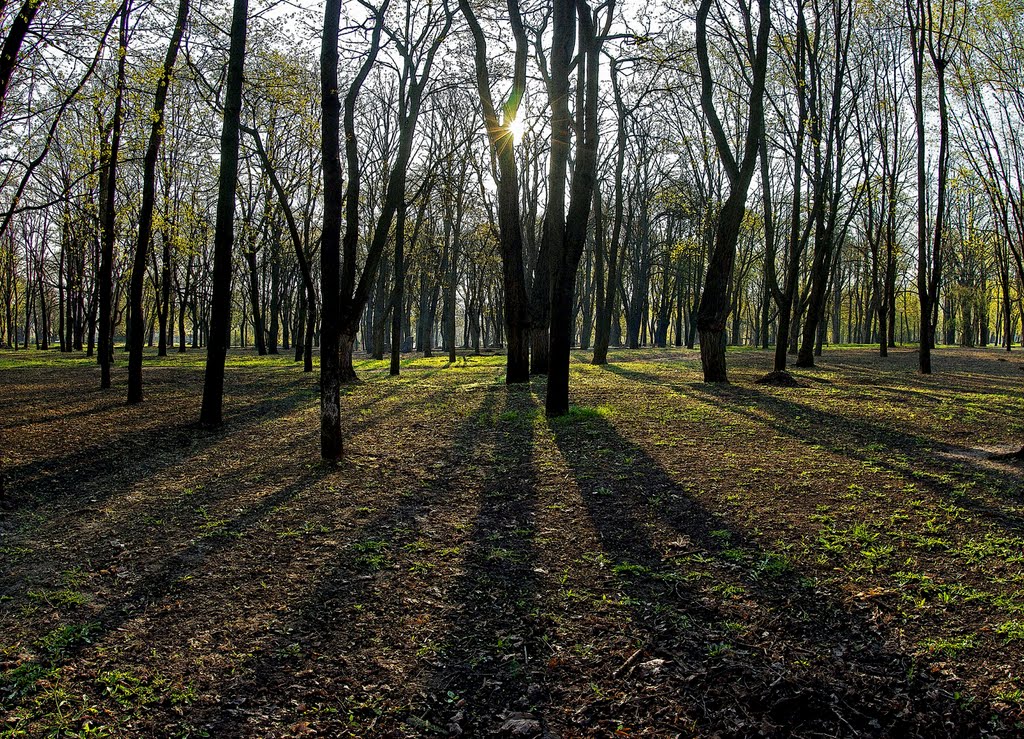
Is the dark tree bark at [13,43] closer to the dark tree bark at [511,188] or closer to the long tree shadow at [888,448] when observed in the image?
the dark tree bark at [511,188]

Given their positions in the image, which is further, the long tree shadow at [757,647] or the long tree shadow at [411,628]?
the long tree shadow at [411,628]

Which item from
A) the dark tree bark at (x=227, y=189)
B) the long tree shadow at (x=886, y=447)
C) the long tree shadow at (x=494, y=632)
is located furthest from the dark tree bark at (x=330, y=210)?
the long tree shadow at (x=886, y=447)

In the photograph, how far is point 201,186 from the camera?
28641 millimetres

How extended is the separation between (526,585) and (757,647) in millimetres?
1392

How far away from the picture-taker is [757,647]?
9.91 feet

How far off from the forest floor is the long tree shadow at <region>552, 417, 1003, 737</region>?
15 millimetres

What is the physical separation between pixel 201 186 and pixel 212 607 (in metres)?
29.9

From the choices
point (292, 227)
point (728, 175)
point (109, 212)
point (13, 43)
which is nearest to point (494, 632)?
point (13, 43)

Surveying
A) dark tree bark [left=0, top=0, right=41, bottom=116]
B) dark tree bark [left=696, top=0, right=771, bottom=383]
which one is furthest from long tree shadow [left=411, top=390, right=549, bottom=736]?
dark tree bark [left=696, top=0, right=771, bottom=383]

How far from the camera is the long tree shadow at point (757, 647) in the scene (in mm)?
2529

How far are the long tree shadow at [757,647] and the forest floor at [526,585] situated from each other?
0.05 feet

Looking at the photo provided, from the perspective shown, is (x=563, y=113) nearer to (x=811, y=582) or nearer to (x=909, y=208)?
(x=811, y=582)

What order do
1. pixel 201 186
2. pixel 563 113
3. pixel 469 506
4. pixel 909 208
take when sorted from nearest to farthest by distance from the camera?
pixel 469 506
pixel 563 113
pixel 201 186
pixel 909 208

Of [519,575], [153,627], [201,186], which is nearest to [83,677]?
[153,627]
